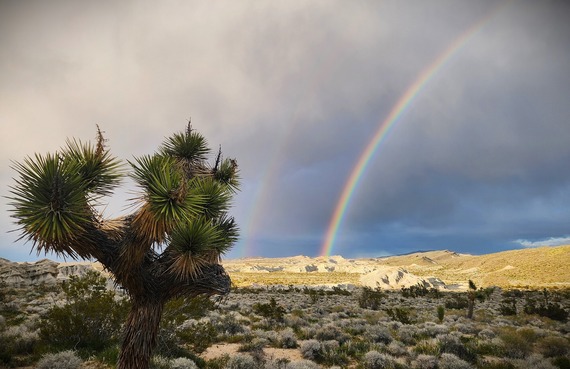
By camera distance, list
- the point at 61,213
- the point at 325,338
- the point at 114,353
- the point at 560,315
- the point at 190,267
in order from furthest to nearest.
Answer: the point at 560,315 < the point at 325,338 < the point at 114,353 < the point at 190,267 < the point at 61,213

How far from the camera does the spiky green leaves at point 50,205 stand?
216 inches

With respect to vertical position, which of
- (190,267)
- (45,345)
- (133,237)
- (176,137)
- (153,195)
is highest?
(176,137)

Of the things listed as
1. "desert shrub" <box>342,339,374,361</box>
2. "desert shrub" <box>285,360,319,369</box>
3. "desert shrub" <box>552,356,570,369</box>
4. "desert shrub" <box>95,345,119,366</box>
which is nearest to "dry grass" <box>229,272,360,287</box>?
"desert shrub" <box>342,339,374,361</box>

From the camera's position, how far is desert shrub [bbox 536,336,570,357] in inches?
500

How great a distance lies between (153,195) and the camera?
19.5ft

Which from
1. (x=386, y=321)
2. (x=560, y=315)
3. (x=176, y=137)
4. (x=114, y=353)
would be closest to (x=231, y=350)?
(x=114, y=353)

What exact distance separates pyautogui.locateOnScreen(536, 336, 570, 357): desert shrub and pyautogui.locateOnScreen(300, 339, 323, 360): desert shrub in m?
9.17

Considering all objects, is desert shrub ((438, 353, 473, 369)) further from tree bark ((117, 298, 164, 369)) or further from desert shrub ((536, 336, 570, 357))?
tree bark ((117, 298, 164, 369))

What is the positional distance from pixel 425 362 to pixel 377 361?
171 cm

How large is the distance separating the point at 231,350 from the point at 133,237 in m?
9.05

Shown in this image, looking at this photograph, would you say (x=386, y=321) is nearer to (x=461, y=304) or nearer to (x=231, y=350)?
(x=231, y=350)

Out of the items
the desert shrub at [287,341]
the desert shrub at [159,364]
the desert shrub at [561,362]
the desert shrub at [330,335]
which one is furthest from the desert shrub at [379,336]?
the desert shrub at [159,364]

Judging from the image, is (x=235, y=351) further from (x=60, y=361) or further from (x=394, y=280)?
(x=394, y=280)

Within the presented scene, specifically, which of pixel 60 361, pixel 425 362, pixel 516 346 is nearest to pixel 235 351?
pixel 60 361
